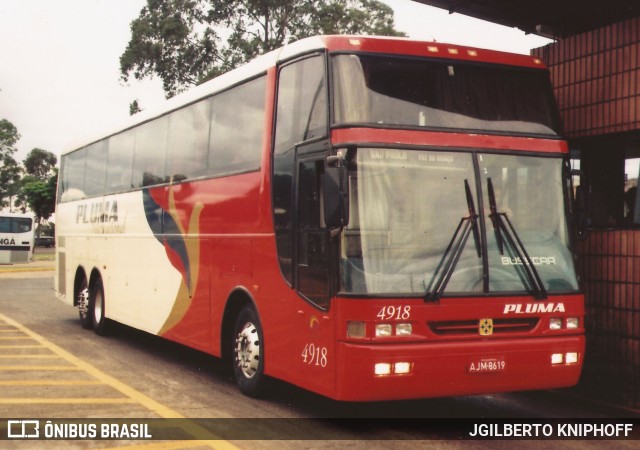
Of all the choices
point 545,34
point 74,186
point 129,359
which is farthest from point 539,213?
point 74,186

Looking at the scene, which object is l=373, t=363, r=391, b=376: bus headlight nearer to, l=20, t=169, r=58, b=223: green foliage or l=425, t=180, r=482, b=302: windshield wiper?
l=425, t=180, r=482, b=302: windshield wiper

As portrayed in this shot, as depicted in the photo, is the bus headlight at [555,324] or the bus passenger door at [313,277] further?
the bus headlight at [555,324]

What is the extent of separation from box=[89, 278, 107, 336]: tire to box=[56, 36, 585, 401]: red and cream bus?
619cm

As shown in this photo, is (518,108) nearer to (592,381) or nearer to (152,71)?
(592,381)

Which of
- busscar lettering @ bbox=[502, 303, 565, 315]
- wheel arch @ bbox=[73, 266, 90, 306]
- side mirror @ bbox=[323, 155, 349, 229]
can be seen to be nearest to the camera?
side mirror @ bbox=[323, 155, 349, 229]

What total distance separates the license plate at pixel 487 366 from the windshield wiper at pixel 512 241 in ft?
2.25

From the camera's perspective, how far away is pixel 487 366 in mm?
7477

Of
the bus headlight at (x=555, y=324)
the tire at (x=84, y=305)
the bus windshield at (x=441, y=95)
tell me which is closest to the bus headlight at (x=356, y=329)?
the bus windshield at (x=441, y=95)

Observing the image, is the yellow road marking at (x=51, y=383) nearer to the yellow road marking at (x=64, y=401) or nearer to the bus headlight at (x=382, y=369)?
the yellow road marking at (x=64, y=401)

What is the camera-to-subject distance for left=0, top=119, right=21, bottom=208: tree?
89.1 meters

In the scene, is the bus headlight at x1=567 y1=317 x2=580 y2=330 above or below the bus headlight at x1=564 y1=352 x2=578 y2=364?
above

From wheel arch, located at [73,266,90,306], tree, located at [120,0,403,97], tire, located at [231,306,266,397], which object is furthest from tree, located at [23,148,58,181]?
tire, located at [231,306,266,397]

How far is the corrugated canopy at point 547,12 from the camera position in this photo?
11.3m

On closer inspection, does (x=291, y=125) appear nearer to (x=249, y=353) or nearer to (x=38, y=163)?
(x=249, y=353)
